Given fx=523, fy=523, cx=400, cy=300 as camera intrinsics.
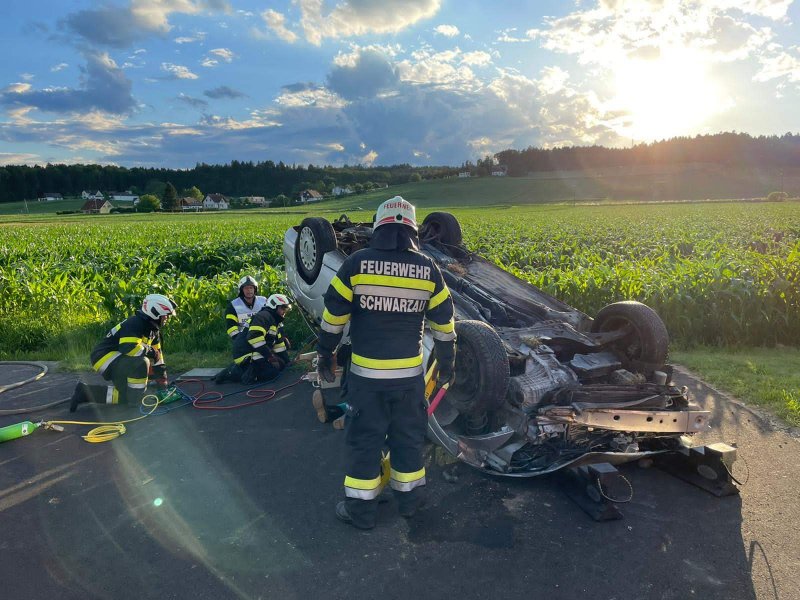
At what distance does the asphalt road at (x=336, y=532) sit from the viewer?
114 inches

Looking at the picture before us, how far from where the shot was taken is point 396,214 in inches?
138

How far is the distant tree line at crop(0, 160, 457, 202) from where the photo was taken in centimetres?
A: 10425

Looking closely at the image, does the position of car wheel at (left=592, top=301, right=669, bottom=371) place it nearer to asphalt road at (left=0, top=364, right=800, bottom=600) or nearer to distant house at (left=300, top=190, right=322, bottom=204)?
asphalt road at (left=0, top=364, right=800, bottom=600)

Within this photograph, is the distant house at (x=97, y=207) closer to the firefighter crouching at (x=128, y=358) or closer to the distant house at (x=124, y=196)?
the distant house at (x=124, y=196)

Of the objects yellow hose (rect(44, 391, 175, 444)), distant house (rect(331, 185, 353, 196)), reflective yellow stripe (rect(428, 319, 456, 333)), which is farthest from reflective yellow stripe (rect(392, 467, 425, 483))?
distant house (rect(331, 185, 353, 196))

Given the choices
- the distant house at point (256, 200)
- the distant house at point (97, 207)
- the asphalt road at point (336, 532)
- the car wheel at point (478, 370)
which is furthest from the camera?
the distant house at point (256, 200)

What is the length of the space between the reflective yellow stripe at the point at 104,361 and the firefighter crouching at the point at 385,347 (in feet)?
11.3

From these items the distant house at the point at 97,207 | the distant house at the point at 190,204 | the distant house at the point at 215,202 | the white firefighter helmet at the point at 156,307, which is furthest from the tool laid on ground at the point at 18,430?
the distant house at the point at 215,202

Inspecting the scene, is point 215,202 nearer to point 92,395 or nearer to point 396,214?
point 92,395

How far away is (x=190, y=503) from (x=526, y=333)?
299 centimetres

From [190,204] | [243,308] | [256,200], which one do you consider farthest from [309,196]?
[243,308]

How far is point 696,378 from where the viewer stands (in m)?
6.20

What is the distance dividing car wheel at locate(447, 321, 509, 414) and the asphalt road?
658 mm

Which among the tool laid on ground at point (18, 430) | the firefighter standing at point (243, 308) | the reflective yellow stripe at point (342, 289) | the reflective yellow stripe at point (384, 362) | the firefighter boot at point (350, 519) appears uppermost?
the reflective yellow stripe at point (342, 289)
